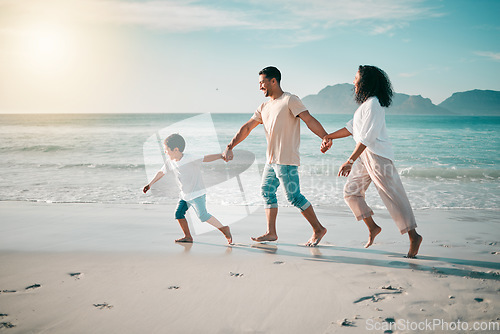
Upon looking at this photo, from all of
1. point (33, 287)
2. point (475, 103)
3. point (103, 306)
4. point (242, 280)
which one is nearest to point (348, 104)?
point (475, 103)

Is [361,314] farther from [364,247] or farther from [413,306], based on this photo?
[364,247]

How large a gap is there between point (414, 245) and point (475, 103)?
12328cm

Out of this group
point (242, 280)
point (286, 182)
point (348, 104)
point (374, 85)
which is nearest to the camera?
point (242, 280)

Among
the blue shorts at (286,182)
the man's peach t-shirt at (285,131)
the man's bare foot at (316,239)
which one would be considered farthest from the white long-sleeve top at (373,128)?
Answer: the man's bare foot at (316,239)

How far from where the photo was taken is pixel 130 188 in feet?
29.9

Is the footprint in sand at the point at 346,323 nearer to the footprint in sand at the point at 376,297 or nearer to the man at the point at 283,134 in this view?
the footprint in sand at the point at 376,297

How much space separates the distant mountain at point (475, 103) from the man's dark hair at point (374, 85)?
11825 centimetres

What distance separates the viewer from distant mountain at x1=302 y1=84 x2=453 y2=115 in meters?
101

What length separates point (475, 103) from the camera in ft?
362

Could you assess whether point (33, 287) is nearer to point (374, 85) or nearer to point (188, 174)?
point (188, 174)

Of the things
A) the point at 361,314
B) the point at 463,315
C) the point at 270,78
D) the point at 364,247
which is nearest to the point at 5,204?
the point at 270,78

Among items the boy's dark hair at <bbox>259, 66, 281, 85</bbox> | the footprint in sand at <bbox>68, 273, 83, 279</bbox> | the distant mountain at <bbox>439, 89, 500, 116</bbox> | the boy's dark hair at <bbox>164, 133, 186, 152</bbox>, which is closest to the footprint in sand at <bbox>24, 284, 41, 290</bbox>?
the footprint in sand at <bbox>68, 273, 83, 279</bbox>

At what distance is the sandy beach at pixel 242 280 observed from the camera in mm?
2615

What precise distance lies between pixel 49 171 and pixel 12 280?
1017cm
